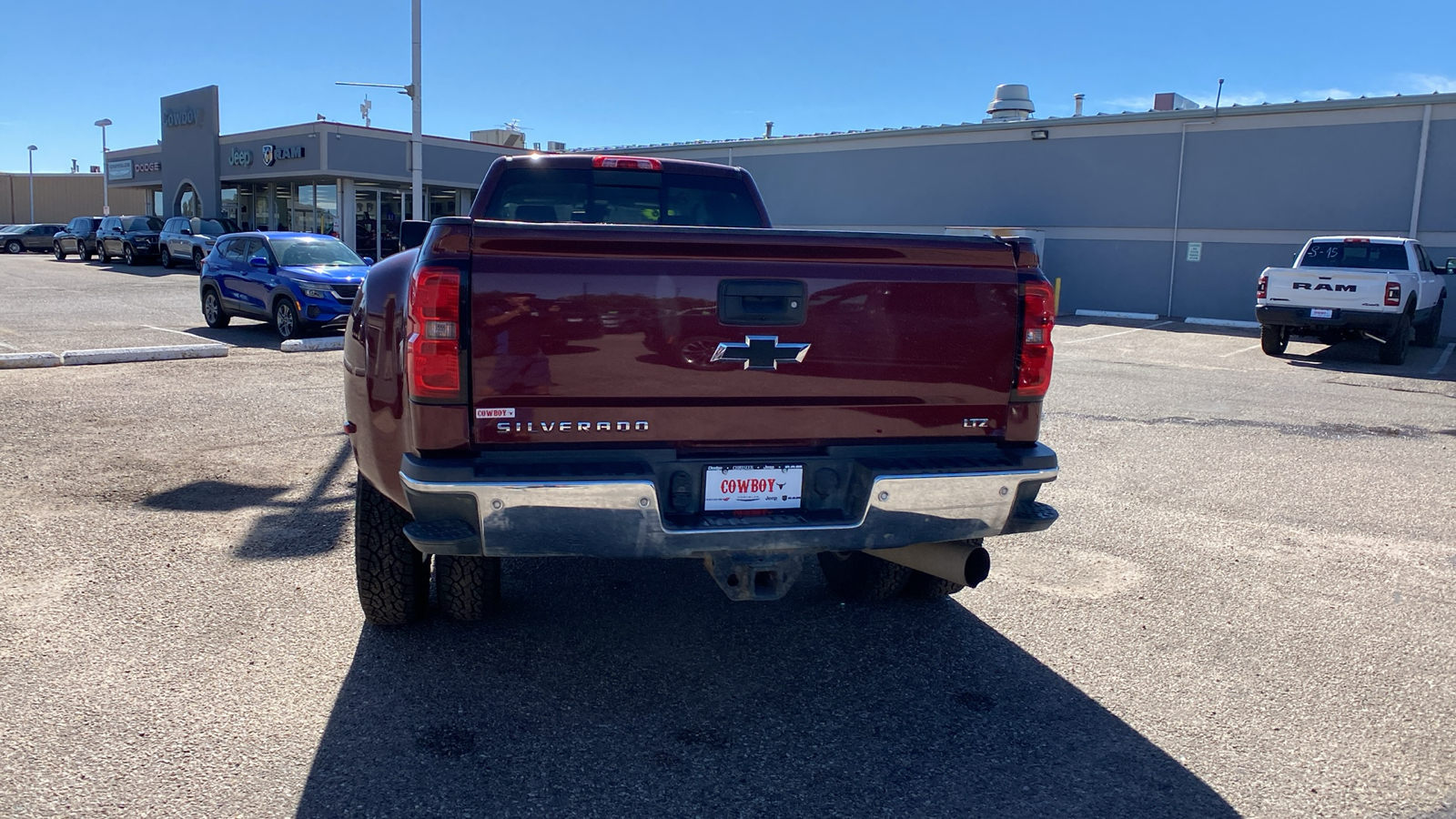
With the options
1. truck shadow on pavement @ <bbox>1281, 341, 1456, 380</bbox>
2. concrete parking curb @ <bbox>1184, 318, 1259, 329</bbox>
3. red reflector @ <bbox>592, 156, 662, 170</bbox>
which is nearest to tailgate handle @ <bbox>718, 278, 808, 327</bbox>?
red reflector @ <bbox>592, 156, 662, 170</bbox>

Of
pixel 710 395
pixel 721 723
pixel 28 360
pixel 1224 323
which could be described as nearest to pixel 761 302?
pixel 710 395

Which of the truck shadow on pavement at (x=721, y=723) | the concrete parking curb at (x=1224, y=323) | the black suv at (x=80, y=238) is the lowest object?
the truck shadow on pavement at (x=721, y=723)

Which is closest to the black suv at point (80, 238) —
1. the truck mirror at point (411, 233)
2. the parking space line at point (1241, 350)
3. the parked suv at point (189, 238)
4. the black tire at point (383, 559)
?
the parked suv at point (189, 238)

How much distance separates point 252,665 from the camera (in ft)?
13.4

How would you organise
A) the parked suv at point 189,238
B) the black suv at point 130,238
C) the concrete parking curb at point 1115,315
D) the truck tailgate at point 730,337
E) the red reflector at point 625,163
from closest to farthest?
the truck tailgate at point 730,337, the red reflector at point 625,163, the concrete parking curb at point 1115,315, the parked suv at point 189,238, the black suv at point 130,238

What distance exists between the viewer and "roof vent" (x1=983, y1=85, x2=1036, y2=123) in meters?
28.6

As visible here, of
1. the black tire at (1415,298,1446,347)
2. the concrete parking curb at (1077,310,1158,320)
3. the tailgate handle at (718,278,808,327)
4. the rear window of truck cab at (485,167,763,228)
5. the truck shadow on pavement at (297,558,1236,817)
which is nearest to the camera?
the truck shadow on pavement at (297,558,1236,817)

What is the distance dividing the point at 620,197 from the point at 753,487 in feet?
9.54

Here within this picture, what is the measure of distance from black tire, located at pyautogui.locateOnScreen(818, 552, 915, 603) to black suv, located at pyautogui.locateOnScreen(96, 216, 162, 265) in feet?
116

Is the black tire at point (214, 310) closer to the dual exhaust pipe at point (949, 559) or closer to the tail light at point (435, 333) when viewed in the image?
the tail light at point (435, 333)

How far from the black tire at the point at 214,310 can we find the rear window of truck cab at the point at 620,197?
12.8 m

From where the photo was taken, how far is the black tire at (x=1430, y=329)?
18.0 m

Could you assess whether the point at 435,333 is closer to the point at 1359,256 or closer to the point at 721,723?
the point at 721,723

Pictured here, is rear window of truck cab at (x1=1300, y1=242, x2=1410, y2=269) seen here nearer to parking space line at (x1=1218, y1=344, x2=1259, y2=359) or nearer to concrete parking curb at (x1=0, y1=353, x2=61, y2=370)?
parking space line at (x1=1218, y1=344, x2=1259, y2=359)
